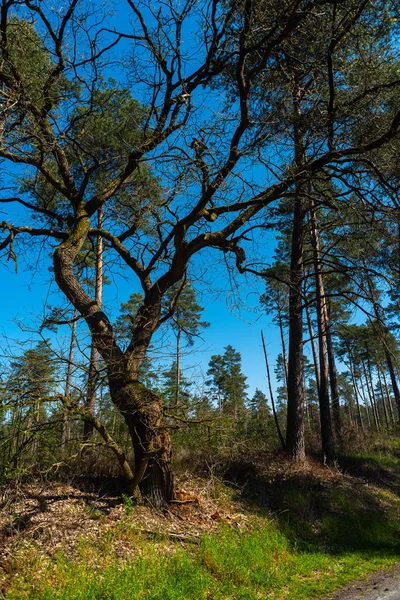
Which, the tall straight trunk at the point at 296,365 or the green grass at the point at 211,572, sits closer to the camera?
the green grass at the point at 211,572

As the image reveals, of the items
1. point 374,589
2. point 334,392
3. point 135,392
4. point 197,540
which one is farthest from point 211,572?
point 334,392

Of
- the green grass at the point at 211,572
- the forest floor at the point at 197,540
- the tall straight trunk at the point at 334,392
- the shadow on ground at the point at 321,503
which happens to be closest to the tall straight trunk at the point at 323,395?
the shadow on ground at the point at 321,503

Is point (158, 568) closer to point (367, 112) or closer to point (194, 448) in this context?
point (194, 448)

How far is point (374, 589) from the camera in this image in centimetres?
516

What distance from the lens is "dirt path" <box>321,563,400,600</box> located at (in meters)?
4.86

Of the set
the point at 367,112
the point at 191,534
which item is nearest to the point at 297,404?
the point at 191,534

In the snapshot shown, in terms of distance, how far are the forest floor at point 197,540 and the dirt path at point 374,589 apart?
0.17 m

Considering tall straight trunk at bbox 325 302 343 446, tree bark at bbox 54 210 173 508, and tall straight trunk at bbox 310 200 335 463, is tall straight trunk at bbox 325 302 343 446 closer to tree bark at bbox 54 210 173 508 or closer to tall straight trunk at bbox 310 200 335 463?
tall straight trunk at bbox 310 200 335 463

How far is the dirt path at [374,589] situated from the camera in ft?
16.0

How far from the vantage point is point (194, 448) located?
329 inches

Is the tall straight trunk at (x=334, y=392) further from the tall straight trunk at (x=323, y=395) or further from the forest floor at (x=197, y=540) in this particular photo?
the forest floor at (x=197, y=540)

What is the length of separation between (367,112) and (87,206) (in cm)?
513

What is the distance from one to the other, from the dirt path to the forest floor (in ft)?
0.54

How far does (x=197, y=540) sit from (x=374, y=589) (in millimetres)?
2435
